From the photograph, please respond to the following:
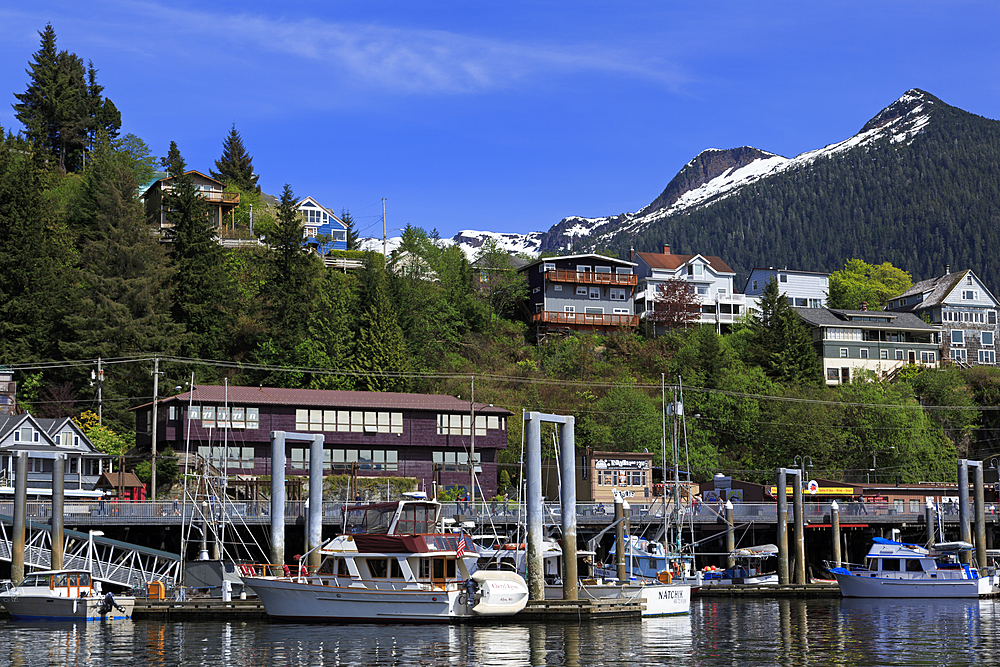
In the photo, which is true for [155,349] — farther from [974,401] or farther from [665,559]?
[974,401]

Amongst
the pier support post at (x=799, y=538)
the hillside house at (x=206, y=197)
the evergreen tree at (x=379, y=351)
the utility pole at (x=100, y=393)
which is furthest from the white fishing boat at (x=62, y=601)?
the hillside house at (x=206, y=197)

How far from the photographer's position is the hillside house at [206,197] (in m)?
106

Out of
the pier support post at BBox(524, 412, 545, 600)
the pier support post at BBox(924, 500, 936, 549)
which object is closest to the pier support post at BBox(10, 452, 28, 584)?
the pier support post at BBox(524, 412, 545, 600)

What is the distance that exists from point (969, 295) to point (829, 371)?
3041cm

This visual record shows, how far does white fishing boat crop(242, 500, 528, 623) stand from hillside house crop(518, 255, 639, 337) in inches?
2783

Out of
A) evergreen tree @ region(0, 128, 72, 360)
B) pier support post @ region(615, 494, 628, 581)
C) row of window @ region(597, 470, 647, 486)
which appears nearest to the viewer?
pier support post @ region(615, 494, 628, 581)

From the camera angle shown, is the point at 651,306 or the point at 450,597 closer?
the point at 450,597

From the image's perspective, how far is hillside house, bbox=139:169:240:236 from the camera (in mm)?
106375

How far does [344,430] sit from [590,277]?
4763 cm

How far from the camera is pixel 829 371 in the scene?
112438 millimetres

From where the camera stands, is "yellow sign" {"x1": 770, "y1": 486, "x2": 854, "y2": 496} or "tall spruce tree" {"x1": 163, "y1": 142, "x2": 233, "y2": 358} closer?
"yellow sign" {"x1": 770, "y1": 486, "x2": 854, "y2": 496}

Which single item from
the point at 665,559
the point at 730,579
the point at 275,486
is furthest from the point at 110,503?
the point at 730,579

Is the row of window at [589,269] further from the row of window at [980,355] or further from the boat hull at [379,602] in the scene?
the boat hull at [379,602]

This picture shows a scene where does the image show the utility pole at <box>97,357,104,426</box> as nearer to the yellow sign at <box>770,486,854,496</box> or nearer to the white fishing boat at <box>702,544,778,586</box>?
the white fishing boat at <box>702,544,778,586</box>
